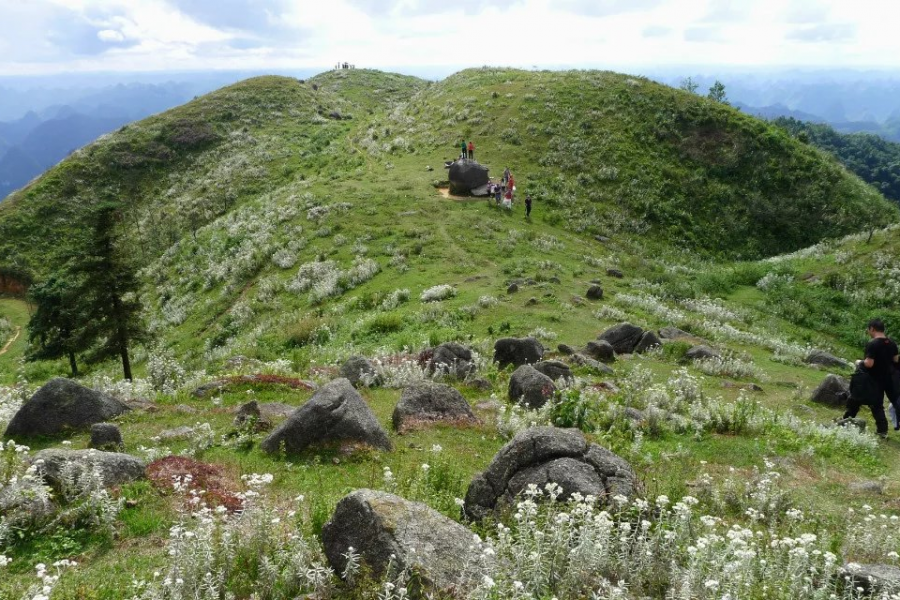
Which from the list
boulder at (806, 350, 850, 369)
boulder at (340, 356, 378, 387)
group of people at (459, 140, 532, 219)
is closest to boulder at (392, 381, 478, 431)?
boulder at (340, 356, 378, 387)

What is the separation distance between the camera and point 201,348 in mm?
31797

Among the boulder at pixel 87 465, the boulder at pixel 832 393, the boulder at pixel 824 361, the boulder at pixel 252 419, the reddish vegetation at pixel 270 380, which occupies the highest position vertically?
the boulder at pixel 87 465

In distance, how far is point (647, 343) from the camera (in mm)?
22438

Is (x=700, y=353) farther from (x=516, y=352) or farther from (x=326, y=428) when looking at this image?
(x=326, y=428)

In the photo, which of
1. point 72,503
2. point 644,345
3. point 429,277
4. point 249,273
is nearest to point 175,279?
point 249,273

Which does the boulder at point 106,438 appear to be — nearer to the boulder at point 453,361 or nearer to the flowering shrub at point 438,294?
the boulder at point 453,361

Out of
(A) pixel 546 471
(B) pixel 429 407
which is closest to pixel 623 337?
(B) pixel 429 407

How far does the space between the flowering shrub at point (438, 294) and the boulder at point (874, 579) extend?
22.7 m

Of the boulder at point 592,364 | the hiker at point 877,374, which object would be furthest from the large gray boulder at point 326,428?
the hiker at point 877,374

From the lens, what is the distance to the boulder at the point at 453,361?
1828 cm

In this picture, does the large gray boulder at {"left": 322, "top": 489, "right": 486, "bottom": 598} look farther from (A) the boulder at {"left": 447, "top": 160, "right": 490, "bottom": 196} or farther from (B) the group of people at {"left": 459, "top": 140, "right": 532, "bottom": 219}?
(A) the boulder at {"left": 447, "top": 160, "right": 490, "bottom": 196}

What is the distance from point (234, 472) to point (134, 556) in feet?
10.2

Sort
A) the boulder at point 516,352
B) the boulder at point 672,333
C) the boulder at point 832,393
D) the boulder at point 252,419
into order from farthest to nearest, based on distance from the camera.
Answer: the boulder at point 672,333
the boulder at point 516,352
the boulder at point 832,393
the boulder at point 252,419

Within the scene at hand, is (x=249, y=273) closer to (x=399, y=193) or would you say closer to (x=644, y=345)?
(x=399, y=193)
